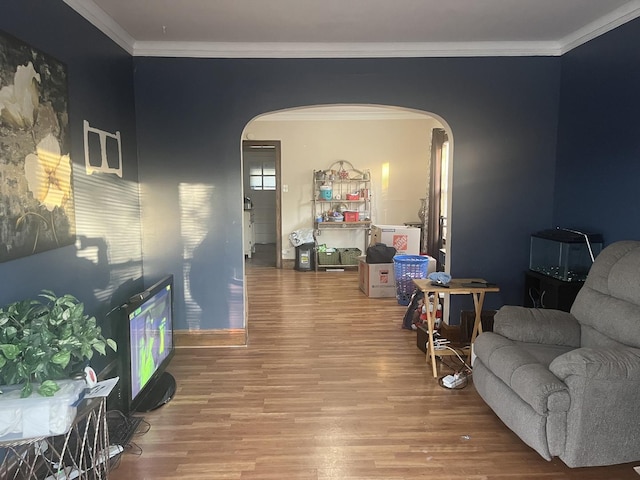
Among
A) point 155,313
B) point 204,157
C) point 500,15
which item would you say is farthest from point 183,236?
point 500,15

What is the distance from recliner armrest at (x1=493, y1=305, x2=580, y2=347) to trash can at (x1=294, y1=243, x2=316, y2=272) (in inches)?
193

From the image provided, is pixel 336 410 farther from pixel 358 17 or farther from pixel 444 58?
pixel 444 58

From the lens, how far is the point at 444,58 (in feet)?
12.7

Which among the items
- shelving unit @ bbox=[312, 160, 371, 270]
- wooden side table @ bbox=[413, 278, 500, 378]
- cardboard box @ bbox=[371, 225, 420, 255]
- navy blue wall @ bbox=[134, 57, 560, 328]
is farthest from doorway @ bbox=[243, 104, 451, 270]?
wooden side table @ bbox=[413, 278, 500, 378]

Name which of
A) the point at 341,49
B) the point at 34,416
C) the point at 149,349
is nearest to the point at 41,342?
the point at 34,416

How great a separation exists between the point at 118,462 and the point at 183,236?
2013 mm

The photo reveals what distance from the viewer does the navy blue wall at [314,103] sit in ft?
12.7

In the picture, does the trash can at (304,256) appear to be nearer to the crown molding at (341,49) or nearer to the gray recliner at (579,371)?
the crown molding at (341,49)

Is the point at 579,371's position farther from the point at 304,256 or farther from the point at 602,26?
the point at 304,256

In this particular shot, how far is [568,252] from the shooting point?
350 centimetres

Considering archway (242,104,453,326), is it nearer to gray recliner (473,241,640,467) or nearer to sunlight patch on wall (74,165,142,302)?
sunlight patch on wall (74,165,142,302)

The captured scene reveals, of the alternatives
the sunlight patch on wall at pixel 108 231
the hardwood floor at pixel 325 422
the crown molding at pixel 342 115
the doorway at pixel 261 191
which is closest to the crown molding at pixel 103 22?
the sunlight patch on wall at pixel 108 231

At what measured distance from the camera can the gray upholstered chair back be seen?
2.45 metres

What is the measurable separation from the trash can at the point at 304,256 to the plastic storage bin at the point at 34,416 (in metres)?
5.95
